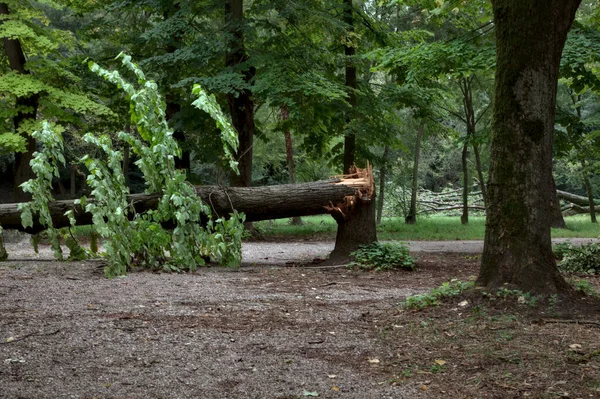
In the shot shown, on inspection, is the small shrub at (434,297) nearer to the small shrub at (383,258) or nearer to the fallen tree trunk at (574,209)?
the small shrub at (383,258)

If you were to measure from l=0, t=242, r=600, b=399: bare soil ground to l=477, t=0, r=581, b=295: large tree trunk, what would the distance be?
0.32 meters

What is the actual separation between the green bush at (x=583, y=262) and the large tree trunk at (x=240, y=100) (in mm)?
7623

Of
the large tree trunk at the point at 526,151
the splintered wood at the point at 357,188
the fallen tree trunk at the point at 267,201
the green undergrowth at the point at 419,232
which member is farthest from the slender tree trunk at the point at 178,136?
the large tree trunk at the point at 526,151

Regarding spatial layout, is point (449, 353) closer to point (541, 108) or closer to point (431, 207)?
point (541, 108)

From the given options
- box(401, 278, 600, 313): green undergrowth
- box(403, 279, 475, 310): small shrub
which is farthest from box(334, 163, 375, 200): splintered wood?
box(403, 279, 475, 310): small shrub

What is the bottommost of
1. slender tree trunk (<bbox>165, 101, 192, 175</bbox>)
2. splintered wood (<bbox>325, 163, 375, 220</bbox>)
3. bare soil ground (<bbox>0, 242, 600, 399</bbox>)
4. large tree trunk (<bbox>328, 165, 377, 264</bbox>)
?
bare soil ground (<bbox>0, 242, 600, 399</bbox>)

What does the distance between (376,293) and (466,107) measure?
58.2 ft

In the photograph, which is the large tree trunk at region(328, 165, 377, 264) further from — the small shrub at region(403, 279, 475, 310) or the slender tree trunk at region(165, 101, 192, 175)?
the slender tree trunk at region(165, 101, 192, 175)

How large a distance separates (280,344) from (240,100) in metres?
12.6

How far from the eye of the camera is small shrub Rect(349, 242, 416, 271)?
33.0 ft

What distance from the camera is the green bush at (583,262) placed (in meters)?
10.0

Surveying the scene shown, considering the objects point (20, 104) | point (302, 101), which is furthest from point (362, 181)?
point (20, 104)

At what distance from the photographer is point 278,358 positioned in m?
4.42

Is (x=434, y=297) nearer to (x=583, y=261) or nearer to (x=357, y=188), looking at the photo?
(x=357, y=188)
